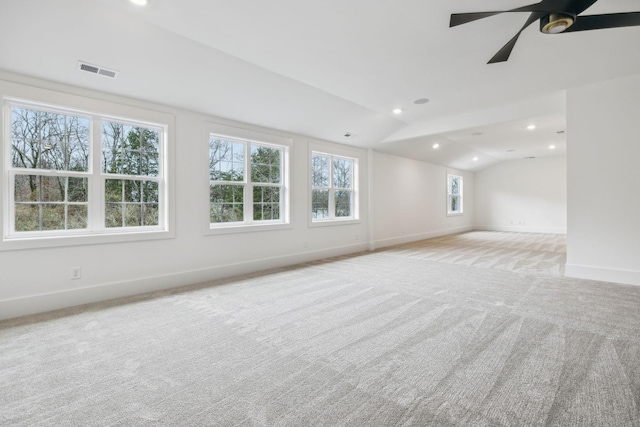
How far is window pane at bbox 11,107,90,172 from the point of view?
10.4ft

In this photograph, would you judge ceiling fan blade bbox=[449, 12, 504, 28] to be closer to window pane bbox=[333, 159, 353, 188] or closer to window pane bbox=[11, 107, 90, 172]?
window pane bbox=[11, 107, 90, 172]

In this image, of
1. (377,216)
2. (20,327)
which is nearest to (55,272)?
(20,327)

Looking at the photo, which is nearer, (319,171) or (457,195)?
(319,171)

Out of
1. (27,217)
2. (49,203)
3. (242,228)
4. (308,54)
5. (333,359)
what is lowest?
(333,359)

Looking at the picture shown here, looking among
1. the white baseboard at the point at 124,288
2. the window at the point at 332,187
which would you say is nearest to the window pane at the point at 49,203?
the white baseboard at the point at 124,288

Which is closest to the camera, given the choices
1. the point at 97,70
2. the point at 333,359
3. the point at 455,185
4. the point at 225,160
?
the point at 333,359

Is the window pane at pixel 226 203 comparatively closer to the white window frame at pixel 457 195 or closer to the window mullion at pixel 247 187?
the window mullion at pixel 247 187

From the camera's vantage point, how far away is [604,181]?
4098 mm

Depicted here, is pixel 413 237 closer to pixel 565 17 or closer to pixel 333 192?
pixel 333 192

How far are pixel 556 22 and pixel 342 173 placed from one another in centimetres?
481

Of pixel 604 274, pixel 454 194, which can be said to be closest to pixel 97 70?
pixel 604 274

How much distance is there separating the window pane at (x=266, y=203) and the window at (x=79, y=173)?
1.53 meters

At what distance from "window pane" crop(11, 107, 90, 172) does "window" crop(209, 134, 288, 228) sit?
156 centimetres

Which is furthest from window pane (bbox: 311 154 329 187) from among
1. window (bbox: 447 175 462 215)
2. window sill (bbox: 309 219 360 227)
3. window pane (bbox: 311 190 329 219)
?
window (bbox: 447 175 462 215)
